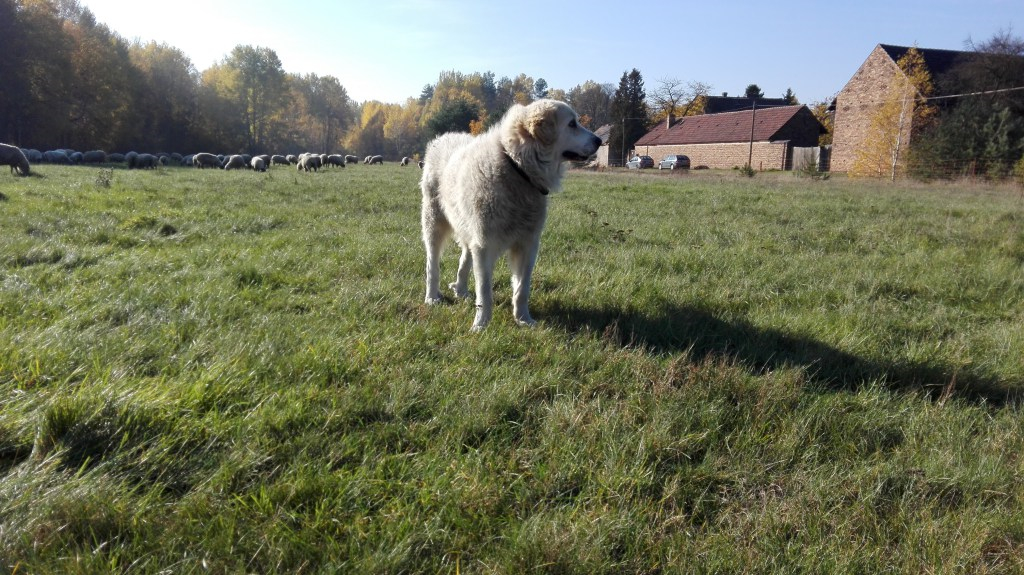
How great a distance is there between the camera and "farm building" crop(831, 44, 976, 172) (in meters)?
41.4

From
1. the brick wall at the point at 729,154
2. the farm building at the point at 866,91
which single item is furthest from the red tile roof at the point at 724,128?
the farm building at the point at 866,91

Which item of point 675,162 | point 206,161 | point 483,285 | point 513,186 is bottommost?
point 483,285

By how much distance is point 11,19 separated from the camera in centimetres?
4216

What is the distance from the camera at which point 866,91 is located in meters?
43.8

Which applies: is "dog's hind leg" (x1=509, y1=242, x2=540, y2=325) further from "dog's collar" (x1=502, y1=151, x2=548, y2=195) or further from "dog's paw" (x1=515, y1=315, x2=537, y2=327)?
"dog's collar" (x1=502, y1=151, x2=548, y2=195)

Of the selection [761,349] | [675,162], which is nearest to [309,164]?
[761,349]

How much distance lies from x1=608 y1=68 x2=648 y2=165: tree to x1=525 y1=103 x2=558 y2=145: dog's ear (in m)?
63.9

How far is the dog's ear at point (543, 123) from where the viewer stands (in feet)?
14.3

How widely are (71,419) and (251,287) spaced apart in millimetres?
2722

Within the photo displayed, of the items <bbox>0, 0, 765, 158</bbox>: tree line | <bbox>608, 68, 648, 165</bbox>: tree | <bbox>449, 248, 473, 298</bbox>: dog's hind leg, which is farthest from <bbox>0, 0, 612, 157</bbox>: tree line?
<bbox>449, 248, 473, 298</bbox>: dog's hind leg

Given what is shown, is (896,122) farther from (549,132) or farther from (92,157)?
(92,157)

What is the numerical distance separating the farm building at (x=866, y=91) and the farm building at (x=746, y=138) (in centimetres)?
558

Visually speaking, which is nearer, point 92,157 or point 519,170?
point 519,170

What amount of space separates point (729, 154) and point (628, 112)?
14292mm
